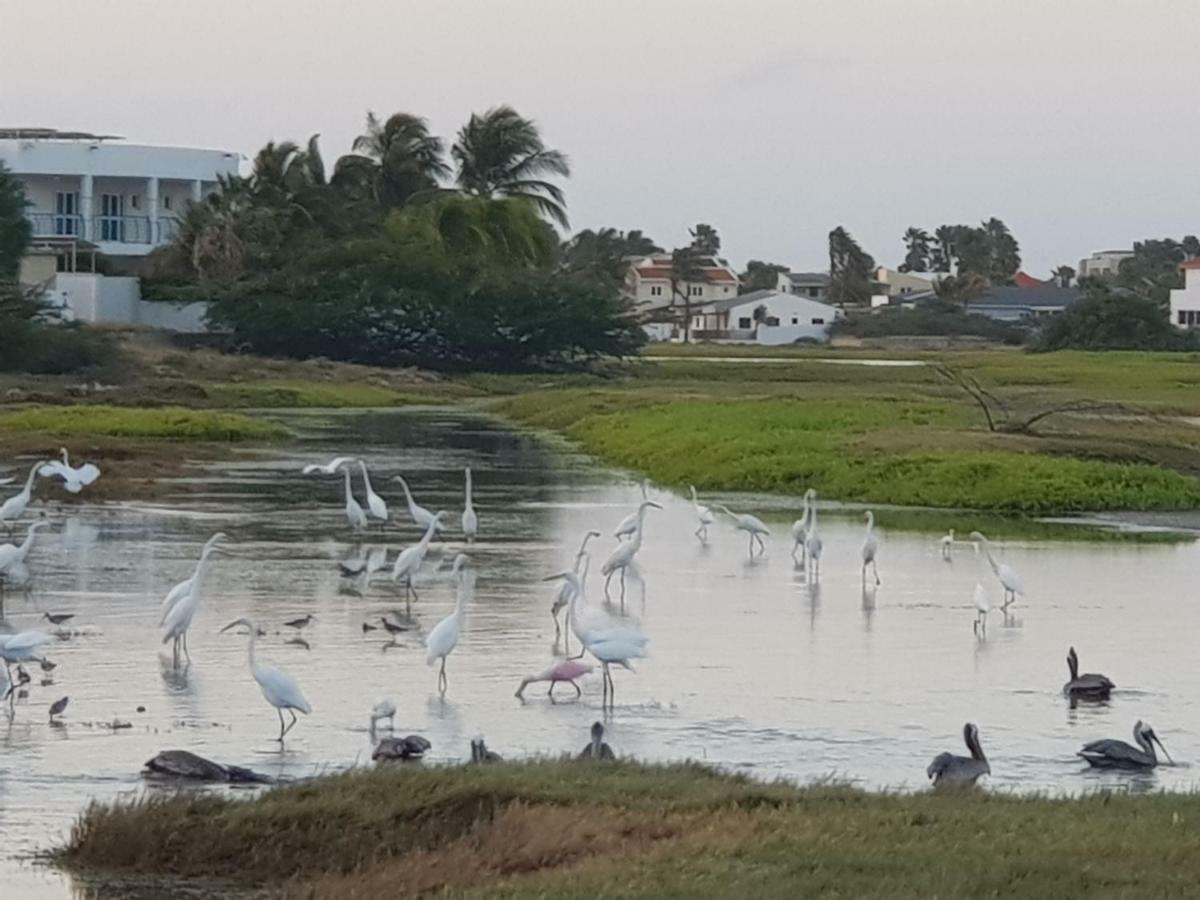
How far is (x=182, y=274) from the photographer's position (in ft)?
260

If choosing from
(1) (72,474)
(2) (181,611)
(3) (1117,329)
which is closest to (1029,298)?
(3) (1117,329)

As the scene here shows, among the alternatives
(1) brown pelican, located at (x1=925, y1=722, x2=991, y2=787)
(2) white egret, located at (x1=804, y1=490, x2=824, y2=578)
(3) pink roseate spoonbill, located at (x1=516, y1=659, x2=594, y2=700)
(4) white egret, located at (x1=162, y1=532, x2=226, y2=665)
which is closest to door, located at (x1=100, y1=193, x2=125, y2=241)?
(2) white egret, located at (x1=804, y1=490, x2=824, y2=578)

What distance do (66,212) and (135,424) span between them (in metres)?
43.7

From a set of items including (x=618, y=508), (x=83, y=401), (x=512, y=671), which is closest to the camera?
(x=512, y=671)

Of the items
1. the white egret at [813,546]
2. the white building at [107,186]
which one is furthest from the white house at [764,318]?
the white egret at [813,546]

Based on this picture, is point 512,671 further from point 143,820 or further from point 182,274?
point 182,274

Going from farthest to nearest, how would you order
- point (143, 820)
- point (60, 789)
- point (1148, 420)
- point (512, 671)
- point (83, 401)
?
point (83, 401), point (1148, 420), point (512, 671), point (60, 789), point (143, 820)

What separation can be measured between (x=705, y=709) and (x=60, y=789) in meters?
4.69

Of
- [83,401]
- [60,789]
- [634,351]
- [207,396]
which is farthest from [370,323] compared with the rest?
[60,789]

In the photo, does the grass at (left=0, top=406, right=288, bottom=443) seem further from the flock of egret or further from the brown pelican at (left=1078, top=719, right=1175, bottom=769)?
the brown pelican at (left=1078, top=719, right=1175, bottom=769)

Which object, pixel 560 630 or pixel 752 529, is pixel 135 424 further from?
pixel 560 630

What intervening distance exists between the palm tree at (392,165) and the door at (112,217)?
822 centimetres

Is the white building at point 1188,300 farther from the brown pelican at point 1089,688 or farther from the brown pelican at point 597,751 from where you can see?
the brown pelican at point 597,751

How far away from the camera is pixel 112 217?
86.1 m
